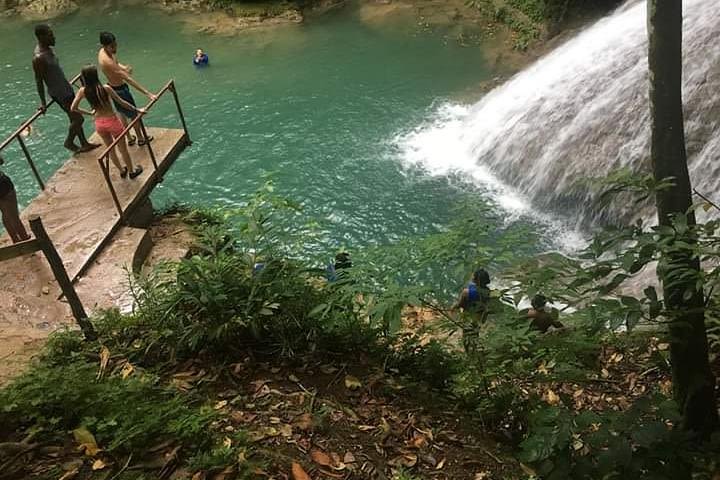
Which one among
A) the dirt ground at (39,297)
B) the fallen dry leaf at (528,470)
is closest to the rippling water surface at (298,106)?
the dirt ground at (39,297)

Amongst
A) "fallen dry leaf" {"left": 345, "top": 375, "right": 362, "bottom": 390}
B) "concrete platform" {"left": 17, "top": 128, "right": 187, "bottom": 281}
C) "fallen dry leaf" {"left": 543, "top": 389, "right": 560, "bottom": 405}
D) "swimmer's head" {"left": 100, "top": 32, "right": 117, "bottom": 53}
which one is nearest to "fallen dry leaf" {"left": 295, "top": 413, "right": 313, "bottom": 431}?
"fallen dry leaf" {"left": 345, "top": 375, "right": 362, "bottom": 390}

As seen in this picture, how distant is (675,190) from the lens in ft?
11.3

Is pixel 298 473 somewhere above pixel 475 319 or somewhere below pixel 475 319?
below

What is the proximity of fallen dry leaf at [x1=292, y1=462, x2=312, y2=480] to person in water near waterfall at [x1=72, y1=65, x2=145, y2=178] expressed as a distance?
535cm

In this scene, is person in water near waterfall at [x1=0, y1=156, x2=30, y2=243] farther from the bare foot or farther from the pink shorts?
the bare foot

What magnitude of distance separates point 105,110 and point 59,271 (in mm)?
3524

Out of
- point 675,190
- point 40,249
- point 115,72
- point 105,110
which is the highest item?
point 675,190

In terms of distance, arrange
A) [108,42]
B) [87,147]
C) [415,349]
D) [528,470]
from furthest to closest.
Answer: [87,147], [108,42], [415,349], [528,470]

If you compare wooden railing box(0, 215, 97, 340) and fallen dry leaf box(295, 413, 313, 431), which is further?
wooden railing box(0, 215, 97, 340)

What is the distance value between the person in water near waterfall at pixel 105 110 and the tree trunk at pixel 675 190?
6.11 m

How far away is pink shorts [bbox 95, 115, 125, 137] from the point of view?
7686 mm

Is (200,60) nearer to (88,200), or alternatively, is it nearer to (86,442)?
(88,200)

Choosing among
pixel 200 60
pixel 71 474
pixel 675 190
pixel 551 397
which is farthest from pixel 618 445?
pixel 200 60

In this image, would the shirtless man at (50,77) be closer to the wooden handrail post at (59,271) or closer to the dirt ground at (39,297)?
the dirt ground at (39,297)
